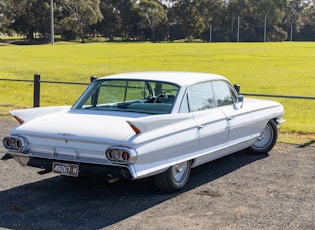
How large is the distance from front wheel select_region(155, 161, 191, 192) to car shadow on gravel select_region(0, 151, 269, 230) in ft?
0.33

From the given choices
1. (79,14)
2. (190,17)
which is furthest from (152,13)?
(79,14)

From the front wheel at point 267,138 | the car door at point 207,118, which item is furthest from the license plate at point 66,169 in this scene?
the front wheel at point 267,138

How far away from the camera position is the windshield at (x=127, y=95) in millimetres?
6617

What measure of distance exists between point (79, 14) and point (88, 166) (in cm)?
10150

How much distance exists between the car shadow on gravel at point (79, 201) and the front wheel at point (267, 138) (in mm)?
1323

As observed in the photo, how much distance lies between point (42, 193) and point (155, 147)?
62.9 inches

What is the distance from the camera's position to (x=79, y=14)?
104 meters

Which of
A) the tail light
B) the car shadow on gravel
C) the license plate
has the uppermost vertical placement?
the tail light

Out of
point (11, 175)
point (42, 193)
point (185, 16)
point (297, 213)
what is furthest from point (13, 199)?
point (185, 16)

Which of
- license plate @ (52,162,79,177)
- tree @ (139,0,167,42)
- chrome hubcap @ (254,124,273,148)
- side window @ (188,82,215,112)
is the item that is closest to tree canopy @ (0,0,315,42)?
tree @ (139,0,167,42)

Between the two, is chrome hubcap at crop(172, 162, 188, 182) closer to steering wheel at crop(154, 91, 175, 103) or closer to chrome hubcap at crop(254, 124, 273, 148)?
steering wheel at crop(154, 91, 175, 103)

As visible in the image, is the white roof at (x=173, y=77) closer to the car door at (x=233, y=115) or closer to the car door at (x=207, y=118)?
the car door at (x=207, y=118)

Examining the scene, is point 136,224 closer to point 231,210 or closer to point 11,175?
point 231,210

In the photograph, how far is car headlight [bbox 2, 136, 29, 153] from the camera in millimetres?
5934
